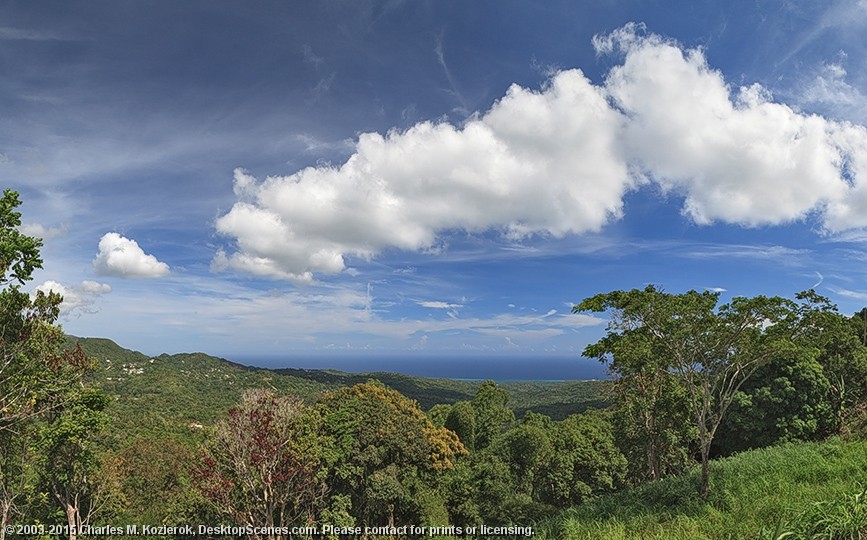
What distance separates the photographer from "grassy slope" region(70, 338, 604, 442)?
63844 mm

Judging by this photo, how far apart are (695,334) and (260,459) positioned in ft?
47.1

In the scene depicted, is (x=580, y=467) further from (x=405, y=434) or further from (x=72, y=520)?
(x=72, y=520)

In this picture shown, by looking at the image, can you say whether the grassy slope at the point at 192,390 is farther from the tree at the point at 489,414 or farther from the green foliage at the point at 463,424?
the green foliage at the point at 463,424

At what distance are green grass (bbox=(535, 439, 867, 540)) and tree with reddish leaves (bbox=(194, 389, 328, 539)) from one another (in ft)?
33.1

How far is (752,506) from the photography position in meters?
8.81

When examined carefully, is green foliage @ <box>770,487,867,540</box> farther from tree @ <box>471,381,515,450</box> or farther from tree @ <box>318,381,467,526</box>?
tree @ <box>471,381,515,450</box>

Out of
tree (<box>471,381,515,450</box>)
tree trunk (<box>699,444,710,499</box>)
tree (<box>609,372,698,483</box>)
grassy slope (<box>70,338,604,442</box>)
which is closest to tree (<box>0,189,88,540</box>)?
tree trunk (<box>699,444,710,499</box>)

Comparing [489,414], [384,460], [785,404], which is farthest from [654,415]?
[489,414]

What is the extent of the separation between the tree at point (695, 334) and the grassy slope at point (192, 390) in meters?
15.1

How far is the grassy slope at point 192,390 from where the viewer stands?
6384 centimetres

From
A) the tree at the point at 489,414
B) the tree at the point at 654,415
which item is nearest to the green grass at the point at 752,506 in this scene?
the tree at the point at 654,415

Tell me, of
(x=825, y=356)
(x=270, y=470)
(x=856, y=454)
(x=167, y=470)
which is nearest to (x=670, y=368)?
(x=856, y=454)

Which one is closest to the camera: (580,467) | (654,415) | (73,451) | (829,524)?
(829,524)

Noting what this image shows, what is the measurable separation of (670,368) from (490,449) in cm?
2096
